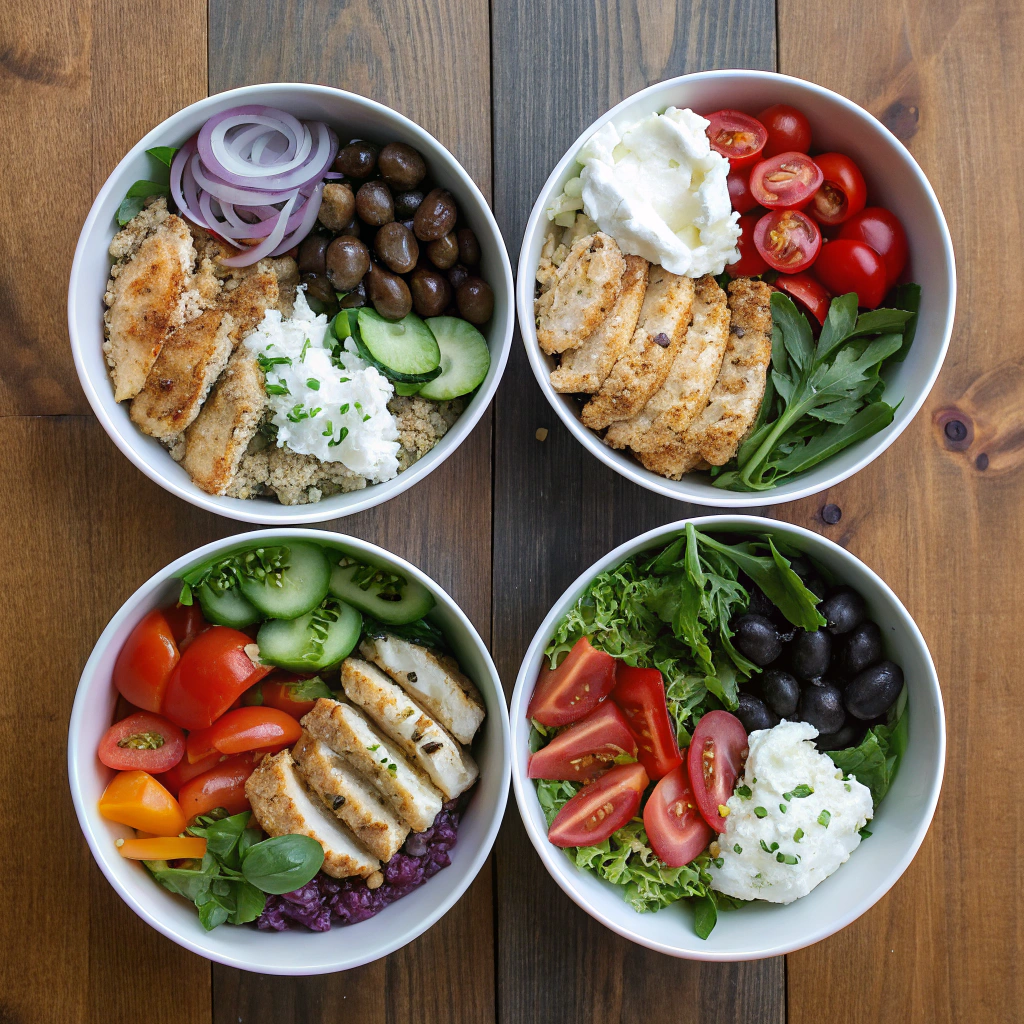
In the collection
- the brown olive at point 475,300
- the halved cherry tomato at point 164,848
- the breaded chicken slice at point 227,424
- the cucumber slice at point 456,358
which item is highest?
the brown olive at point 475,300

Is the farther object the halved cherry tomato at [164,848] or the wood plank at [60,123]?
the wood plank at [60,123]

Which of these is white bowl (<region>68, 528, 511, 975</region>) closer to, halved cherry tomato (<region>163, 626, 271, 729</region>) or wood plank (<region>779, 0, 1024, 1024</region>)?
halved cherry tomato (<region>163, 626, 271, 729</region>)

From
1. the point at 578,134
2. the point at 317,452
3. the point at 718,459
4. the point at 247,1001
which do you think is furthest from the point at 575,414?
the point at 247,1001

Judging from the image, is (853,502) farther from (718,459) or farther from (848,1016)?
(848,1016)

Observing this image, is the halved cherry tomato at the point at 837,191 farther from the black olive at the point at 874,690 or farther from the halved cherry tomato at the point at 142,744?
the halved cherry tomato at the point at 142,744

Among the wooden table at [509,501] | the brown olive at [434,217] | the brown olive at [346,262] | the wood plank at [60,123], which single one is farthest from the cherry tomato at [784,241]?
the wood plank at [60,123]

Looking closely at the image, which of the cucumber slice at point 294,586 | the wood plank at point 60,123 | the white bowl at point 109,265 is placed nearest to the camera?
the white bowl at point 109,265

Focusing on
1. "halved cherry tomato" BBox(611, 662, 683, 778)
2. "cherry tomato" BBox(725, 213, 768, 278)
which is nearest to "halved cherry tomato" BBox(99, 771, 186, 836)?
"halved cherry tomato" BBox(611, 662, 683, 778)
